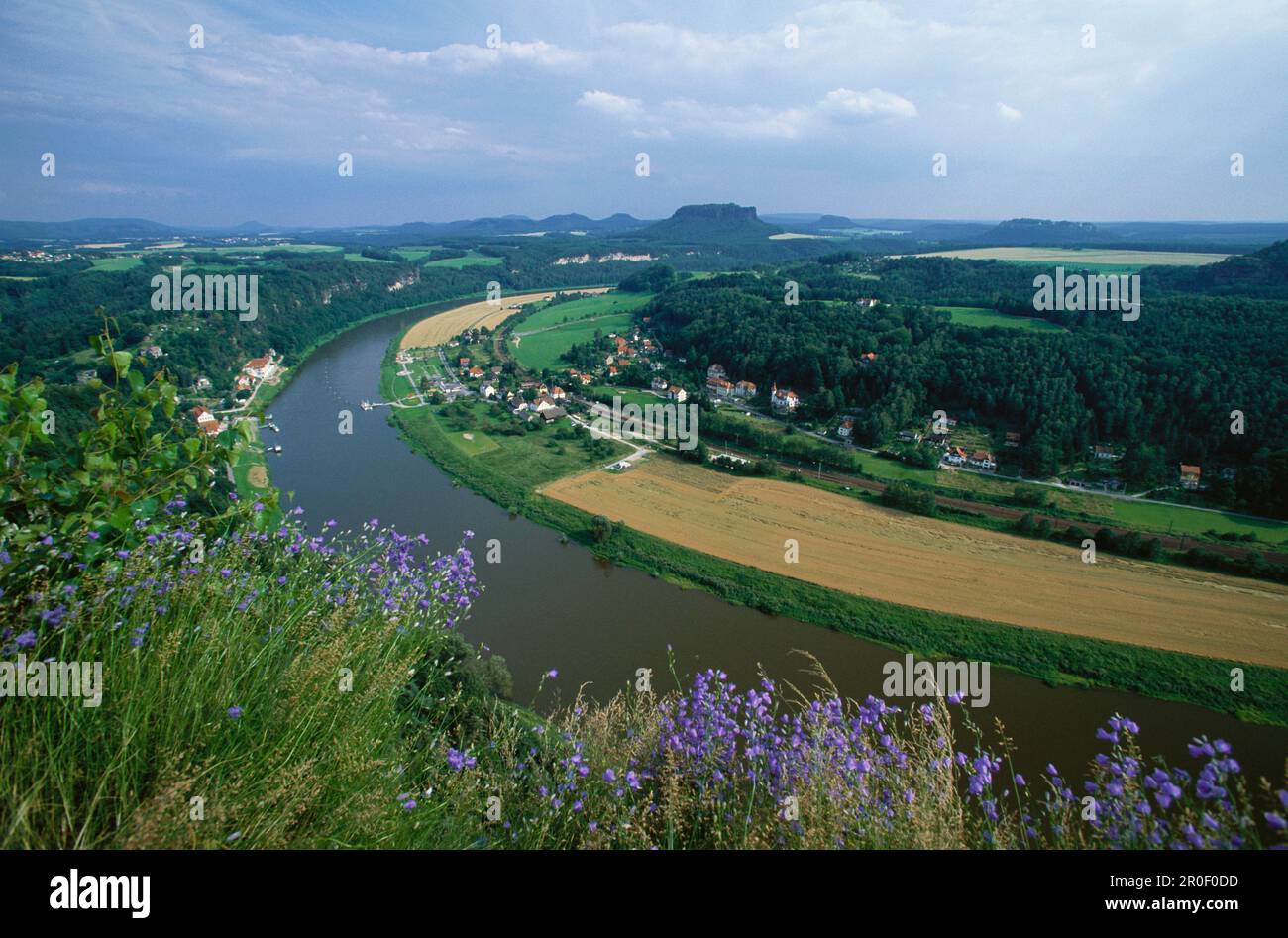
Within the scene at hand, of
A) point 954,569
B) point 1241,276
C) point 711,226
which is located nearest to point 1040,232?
point 711,226

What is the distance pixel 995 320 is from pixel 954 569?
30.8 meters

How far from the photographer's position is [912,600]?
14695 millimetres

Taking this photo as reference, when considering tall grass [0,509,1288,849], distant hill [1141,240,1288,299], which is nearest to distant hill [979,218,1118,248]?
distant hill [1141,240,1288,299]

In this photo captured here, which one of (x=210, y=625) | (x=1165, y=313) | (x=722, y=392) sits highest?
(x=1165, y=313)

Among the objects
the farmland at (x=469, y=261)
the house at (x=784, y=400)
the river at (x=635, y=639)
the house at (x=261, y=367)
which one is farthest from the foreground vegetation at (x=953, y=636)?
the farmland at (x=469, y=261)

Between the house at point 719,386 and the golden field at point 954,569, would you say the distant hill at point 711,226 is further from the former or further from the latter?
the golden field at point 954,569

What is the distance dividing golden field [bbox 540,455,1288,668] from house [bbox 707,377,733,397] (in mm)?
14705

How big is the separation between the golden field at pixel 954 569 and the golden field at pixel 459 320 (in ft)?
108

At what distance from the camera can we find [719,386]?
36.6 metres

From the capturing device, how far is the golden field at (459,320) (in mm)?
49062
